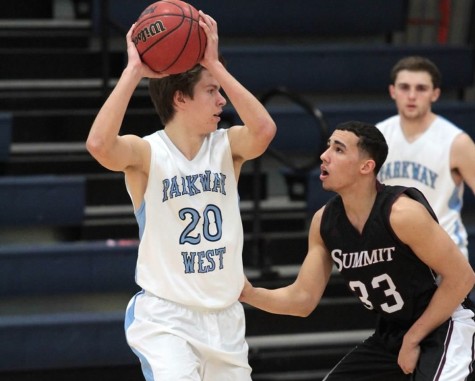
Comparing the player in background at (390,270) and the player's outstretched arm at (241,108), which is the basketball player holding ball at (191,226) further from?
the player in background at (390,270)

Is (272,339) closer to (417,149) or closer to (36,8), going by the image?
(417,149)

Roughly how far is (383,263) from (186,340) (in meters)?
0.84

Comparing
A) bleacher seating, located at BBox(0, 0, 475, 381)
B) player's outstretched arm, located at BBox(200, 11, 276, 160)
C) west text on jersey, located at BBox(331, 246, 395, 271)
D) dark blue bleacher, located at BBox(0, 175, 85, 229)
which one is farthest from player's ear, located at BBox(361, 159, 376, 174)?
dark blue bleacher, located at BBox(0, 175, 85, 229)

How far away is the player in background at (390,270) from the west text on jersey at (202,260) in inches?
11.2

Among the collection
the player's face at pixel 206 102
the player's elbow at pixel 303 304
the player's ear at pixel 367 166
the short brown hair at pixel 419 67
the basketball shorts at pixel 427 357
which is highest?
the player's face at pixel 206 102

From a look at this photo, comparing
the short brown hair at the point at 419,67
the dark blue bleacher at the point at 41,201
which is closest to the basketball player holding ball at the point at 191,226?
the short brown hair at the point at 419,67

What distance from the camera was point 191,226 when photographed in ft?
12.8

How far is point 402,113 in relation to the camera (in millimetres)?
5805

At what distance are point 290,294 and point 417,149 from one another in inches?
66.1

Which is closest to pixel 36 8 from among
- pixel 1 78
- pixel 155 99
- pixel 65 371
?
pixel 1 78

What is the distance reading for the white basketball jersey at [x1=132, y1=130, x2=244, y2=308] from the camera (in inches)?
153

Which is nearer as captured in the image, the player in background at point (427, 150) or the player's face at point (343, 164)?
the player's face at point (343, 164)

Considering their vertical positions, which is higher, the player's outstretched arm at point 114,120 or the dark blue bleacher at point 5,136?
the player's outstretched arm at point 114,120

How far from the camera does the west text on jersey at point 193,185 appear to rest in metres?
3.90
